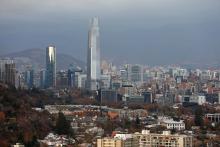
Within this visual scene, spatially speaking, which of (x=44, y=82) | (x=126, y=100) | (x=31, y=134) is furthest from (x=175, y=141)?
(x=44, y=82)

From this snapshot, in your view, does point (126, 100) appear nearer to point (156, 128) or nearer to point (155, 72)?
point (155, 72)

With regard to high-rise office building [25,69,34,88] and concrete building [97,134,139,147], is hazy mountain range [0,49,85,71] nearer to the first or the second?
high-rise office building [25,69,34,88]

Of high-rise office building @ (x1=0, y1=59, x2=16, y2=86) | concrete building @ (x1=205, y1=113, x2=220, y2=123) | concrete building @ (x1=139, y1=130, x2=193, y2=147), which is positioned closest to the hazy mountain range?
high-rise office building @ (x1=0, y1=59, x2=16, y2=86)

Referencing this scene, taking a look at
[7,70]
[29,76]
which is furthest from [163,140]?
[29,76]

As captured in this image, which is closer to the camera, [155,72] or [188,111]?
[188,111]

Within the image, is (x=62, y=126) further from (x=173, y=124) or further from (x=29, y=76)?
(x=29, y=76)
